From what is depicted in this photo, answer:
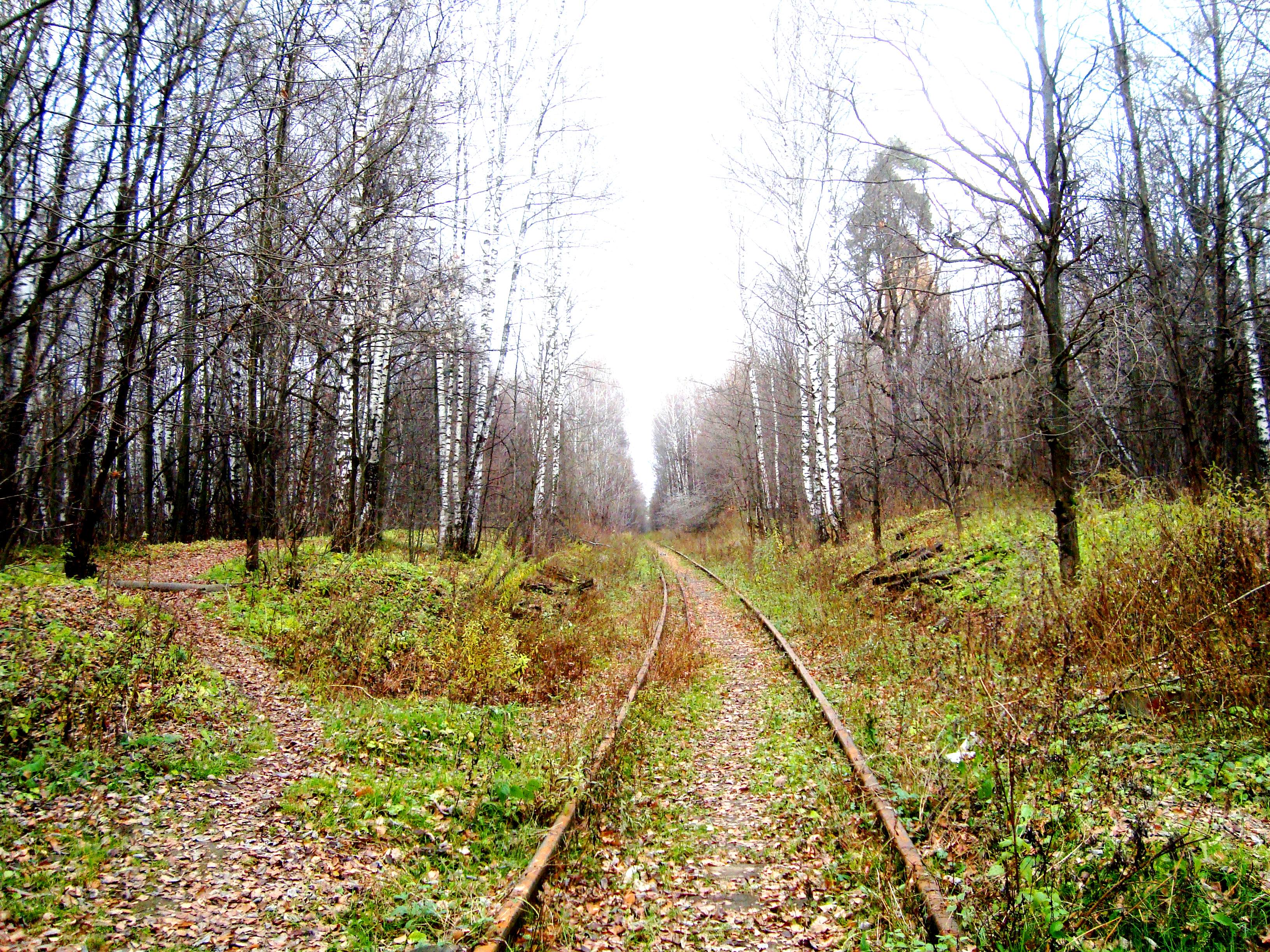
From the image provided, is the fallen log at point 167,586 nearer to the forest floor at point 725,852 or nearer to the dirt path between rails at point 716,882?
the forest floor at point 725,852

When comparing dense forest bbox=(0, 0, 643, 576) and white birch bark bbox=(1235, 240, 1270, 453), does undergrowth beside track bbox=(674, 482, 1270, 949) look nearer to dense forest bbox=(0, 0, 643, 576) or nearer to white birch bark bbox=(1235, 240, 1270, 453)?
white birch bark bbox=(1235, 240, 1270, 453)

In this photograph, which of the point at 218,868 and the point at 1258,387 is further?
the point at 1258,387

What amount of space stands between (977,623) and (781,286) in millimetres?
11411

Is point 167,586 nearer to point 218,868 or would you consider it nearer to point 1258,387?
point 218,868

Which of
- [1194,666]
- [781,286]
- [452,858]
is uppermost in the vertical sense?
[781,286]

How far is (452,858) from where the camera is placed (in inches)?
159

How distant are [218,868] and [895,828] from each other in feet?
12.2

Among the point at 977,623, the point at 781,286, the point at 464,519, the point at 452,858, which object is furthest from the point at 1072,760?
the point at 781,286

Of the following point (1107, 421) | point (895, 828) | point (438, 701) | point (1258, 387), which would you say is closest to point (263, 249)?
point (438, 701)

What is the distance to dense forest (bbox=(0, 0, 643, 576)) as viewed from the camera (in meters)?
5.59

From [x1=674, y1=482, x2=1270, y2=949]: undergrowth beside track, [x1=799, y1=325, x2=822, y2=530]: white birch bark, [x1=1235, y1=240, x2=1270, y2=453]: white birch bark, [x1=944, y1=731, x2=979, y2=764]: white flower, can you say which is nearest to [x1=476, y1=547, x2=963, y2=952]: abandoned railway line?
[x1=674, y1=482, x2=1270, y2=949]: undergrowth beside track

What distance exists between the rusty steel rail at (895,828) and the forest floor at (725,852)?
0.40 ft

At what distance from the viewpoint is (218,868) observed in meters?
3.67

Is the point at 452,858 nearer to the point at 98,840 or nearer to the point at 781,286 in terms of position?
the point at 98,840
